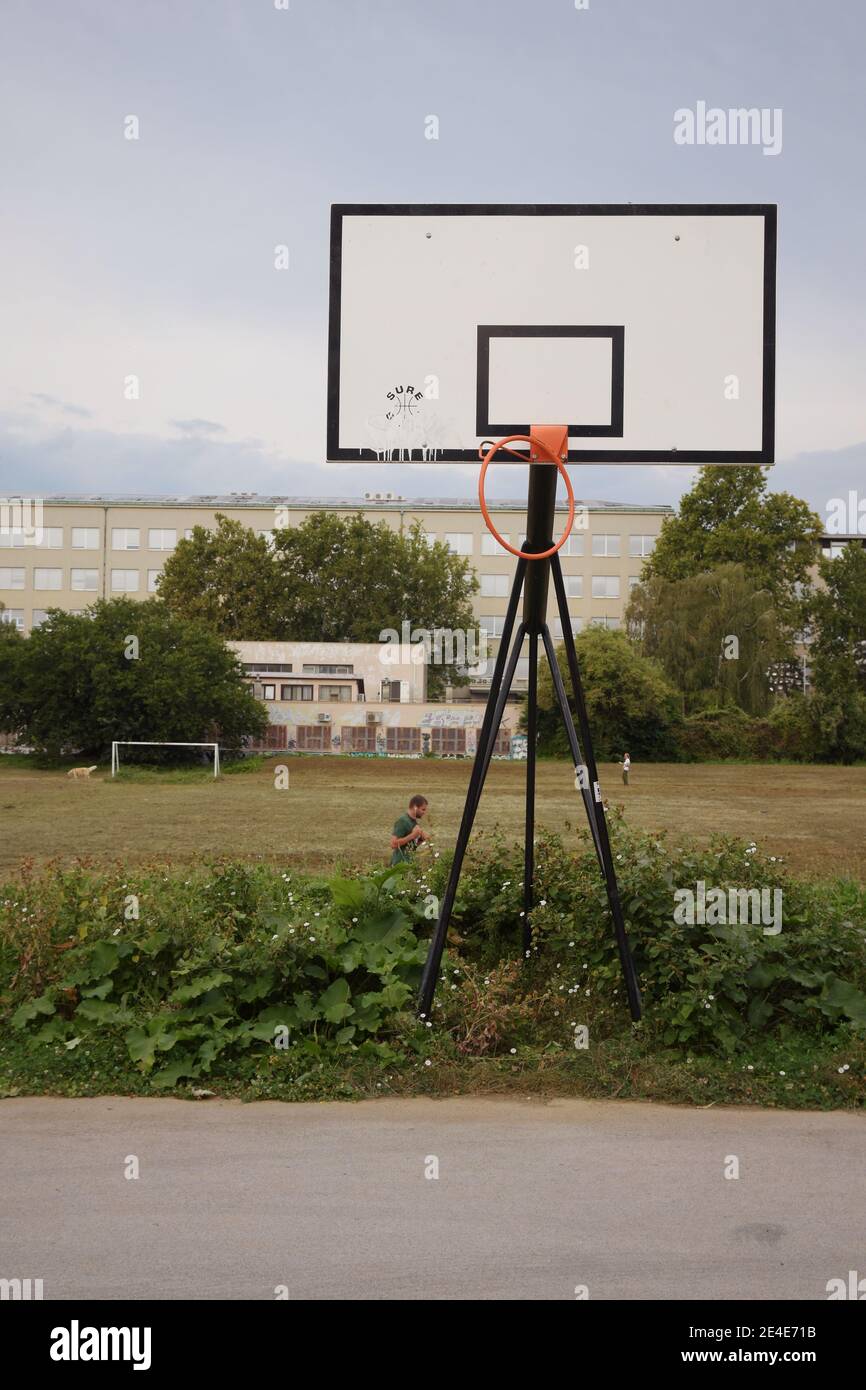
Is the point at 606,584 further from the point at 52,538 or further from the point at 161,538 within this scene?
the point at 52,538

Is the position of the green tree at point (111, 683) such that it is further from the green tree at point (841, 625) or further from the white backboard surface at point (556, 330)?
the white backboard surface at point (556, 330)

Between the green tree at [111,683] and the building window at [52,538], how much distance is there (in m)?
28.2

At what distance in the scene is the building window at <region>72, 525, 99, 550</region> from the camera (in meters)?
71.5

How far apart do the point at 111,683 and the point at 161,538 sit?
102 ft

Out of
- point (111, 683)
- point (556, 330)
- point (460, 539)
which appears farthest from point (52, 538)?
point (556, 330)

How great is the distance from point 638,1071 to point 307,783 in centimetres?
3448

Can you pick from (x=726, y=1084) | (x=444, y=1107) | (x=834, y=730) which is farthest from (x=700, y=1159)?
A: (x=834, y=730)

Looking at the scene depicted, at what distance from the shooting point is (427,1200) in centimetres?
421

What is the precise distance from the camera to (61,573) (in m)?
71.5

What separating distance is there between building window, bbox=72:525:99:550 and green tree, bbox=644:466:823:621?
36.2 metres

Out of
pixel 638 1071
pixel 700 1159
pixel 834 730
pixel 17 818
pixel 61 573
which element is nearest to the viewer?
pixel 700 1159

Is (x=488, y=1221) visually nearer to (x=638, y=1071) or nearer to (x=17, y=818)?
(x=638, y=1071)

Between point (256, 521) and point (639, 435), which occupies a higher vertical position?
point (256, 521)

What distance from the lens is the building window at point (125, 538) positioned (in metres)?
71.8
